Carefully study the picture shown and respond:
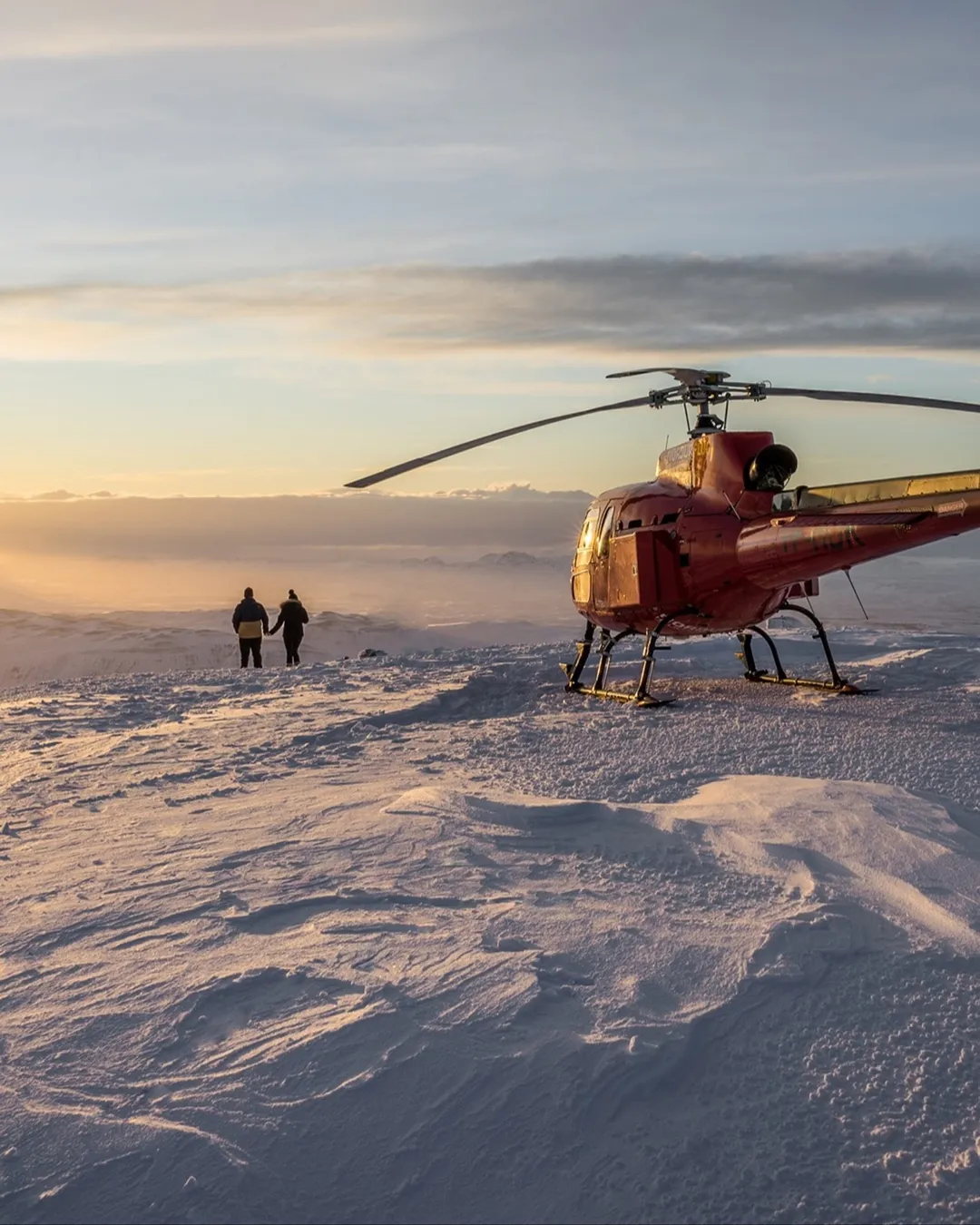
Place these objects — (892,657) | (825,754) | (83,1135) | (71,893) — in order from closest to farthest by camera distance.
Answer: (83,1135), (71,893), (825,754), (892,657)

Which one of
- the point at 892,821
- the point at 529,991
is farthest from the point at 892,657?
the point at 529,991

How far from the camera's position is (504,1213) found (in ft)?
11.1

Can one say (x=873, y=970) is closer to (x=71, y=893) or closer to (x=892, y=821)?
(x=892, y=821)

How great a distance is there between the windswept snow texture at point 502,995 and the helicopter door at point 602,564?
14.4 feet

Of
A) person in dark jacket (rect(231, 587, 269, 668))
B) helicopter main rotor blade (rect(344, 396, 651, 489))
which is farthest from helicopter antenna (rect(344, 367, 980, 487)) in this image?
person in dark jacket (rect(231, 587, 269, 668))

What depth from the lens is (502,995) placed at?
14.5 ft

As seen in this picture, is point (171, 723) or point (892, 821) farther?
point (171, 723)

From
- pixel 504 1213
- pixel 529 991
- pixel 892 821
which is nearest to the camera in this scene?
pixel 504 1213

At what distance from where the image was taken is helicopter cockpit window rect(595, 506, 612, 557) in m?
12.6

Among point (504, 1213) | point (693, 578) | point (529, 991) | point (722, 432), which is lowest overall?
point (504, 1213)

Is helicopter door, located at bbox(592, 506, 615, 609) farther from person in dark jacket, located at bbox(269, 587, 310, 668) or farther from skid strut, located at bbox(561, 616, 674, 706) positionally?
person in dark jacket, located at bbox(269, 587, 310, 668)

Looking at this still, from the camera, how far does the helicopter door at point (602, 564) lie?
1260 cm

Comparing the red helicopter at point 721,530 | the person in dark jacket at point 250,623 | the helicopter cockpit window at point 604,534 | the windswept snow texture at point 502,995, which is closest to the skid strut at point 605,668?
the red helicopter at point 721,530

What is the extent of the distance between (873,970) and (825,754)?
13.5 ft
